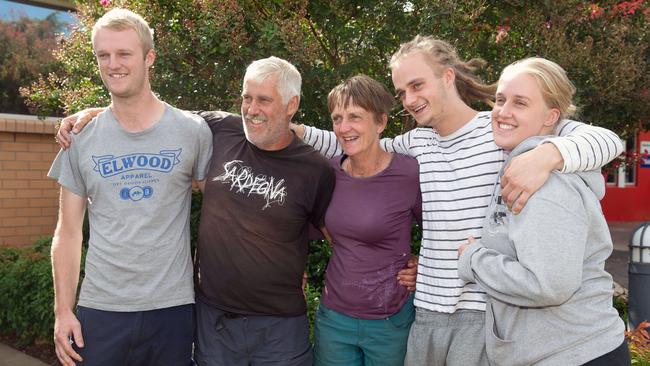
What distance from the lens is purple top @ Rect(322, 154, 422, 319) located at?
9.43 ft

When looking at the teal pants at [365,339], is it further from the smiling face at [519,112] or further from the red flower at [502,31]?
the red flower at [502,31]

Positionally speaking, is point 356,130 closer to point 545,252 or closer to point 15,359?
point 545,252

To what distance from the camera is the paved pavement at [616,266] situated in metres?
5.20

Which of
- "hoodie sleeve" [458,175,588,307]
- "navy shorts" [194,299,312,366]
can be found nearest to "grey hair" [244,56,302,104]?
"navy shorts" [194,299,312,366]

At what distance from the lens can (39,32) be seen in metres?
8.84

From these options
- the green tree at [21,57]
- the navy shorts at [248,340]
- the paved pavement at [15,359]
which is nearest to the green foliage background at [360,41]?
the navy shorts at [248,340]

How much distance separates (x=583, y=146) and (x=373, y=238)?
1055 millimetres

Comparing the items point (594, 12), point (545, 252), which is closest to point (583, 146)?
point (545, 252)

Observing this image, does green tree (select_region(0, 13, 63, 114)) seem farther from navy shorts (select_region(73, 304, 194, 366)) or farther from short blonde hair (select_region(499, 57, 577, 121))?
short blonde hair (select_region(499, 57, 577, 121))

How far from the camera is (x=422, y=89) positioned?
2814mm

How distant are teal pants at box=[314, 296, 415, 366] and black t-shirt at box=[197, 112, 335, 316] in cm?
20

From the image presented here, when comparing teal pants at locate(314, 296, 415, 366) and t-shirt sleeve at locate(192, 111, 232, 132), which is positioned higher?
t-shirt sleeve at locate(192, 111, 232, 132)

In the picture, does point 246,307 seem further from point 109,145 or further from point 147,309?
point 109,145

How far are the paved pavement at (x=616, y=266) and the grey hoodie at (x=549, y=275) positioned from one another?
3.50 meters
